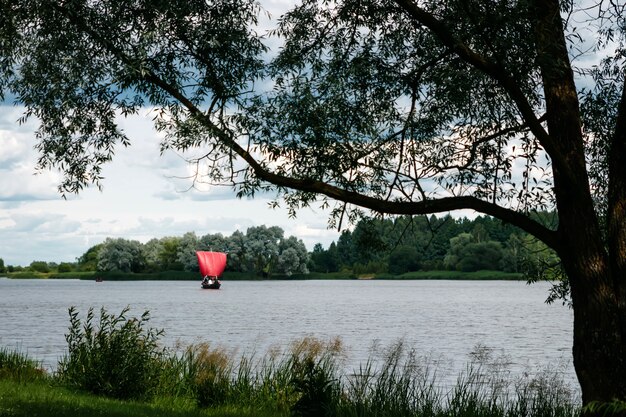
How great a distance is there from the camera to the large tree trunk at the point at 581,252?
9.91 metres

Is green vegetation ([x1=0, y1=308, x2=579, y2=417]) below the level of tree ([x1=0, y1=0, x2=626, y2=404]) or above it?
below

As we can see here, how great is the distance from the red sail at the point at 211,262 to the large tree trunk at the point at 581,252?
105 m

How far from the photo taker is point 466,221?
166 m

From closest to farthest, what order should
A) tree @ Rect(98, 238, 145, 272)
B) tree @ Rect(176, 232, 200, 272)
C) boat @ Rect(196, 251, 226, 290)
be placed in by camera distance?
boat @ Rect(196, 251, 226, 290), tree @ Rect(176, 232, 200, 272), tree @ Rect(98, 238, 145, 272)

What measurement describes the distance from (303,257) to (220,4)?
436 feet

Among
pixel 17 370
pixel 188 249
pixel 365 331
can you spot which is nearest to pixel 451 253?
pixel 188 249

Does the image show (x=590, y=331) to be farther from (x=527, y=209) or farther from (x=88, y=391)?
(x=88, y=391)

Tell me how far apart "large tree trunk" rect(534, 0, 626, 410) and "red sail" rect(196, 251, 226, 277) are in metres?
105

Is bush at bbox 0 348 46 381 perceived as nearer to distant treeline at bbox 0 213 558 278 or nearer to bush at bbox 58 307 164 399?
bush at bbox 58 307 164 399

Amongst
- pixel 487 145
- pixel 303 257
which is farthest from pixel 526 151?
pixel 303 257

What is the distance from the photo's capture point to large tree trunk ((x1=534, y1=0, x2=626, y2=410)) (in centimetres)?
991

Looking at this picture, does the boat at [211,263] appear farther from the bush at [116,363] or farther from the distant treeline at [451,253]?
the bush at [116,363]

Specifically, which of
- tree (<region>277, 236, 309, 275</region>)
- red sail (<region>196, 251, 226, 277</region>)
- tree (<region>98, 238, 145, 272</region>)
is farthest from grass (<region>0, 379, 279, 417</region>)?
tree (<region>98, 238, 145, 272</region>)

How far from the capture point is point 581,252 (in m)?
10.2
